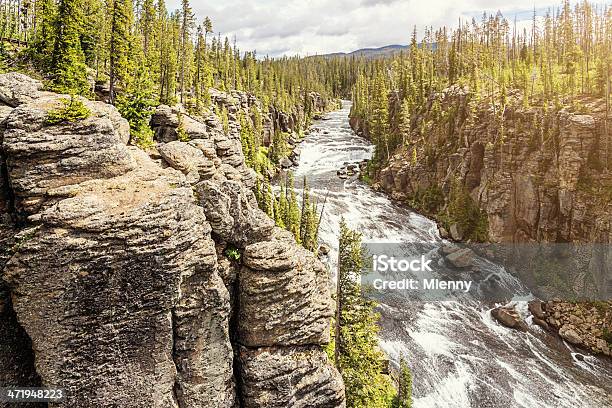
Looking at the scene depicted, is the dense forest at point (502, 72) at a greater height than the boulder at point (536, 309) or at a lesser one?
greater

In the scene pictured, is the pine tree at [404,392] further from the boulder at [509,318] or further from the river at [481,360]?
the boulder at [509,318]

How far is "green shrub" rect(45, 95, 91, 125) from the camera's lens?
62.5 ft

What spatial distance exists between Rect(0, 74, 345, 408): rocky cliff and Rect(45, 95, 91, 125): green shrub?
25cm

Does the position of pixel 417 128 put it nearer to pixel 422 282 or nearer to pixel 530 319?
pixel 422 282

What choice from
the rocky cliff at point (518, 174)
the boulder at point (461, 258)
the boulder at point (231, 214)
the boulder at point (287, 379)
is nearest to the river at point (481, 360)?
the boulder at point (461, 258)

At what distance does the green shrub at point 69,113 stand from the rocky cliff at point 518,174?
161 ft

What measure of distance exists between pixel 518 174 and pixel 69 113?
174 ft

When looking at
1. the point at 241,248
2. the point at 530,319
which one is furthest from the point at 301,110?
the point at 241,248

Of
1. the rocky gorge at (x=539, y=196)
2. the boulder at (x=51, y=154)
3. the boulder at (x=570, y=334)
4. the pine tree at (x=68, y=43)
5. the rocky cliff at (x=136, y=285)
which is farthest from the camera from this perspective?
the rocky gorge at (x=539, y=196)

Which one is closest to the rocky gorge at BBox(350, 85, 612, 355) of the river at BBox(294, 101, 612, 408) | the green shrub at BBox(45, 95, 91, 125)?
the river at BBox(294, 101, 612, 408)

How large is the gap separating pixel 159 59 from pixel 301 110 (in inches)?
3234

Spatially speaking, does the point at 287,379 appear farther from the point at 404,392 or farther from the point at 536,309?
the point at 536,309

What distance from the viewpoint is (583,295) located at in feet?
145

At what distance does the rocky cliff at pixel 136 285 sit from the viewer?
16.4 meters
